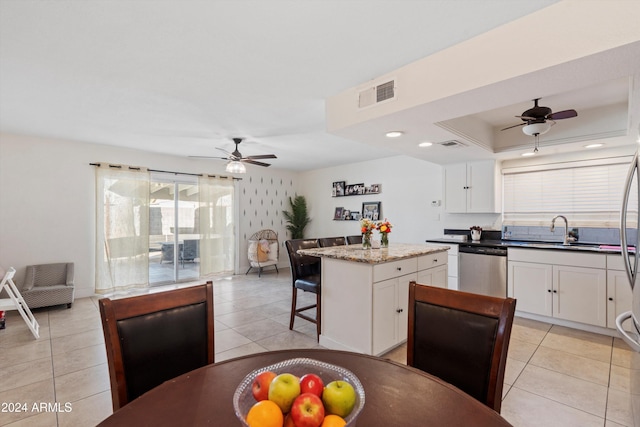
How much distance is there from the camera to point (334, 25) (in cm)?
181

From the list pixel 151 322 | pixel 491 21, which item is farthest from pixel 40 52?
pixel 491 21

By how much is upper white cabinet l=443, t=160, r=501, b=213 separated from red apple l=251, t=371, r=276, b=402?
439cm

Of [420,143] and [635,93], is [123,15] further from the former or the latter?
[635,93]

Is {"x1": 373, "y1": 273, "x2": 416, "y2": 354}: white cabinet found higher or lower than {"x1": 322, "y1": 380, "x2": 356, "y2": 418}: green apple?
lower

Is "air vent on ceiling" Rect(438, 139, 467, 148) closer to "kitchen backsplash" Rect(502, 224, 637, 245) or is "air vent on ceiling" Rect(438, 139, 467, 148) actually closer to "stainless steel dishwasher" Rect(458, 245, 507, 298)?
"stainless steel dishwasher" Rect(458, 245, 507, 298)

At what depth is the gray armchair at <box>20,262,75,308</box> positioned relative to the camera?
12.6 ft

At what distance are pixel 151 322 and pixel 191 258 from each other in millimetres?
5159

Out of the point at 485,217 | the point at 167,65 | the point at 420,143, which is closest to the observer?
the point at 167,65

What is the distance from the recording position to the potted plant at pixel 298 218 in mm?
7297

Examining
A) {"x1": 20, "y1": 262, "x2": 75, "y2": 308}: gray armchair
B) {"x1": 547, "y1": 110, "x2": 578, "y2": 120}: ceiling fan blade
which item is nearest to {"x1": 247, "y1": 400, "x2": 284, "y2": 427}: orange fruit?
{"x1": 547, "y1": 110, "x2": 578, "y2": 120}: ceiling fan blade

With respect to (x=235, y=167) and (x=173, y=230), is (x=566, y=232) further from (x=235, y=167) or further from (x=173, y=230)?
(x=173, y=230)

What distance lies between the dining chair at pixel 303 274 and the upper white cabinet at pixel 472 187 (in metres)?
2.49

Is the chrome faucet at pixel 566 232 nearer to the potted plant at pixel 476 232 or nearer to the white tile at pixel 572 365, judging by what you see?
the potted plant at pixel 476 232

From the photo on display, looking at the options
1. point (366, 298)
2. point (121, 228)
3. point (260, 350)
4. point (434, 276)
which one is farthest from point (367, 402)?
point (121, 228)
